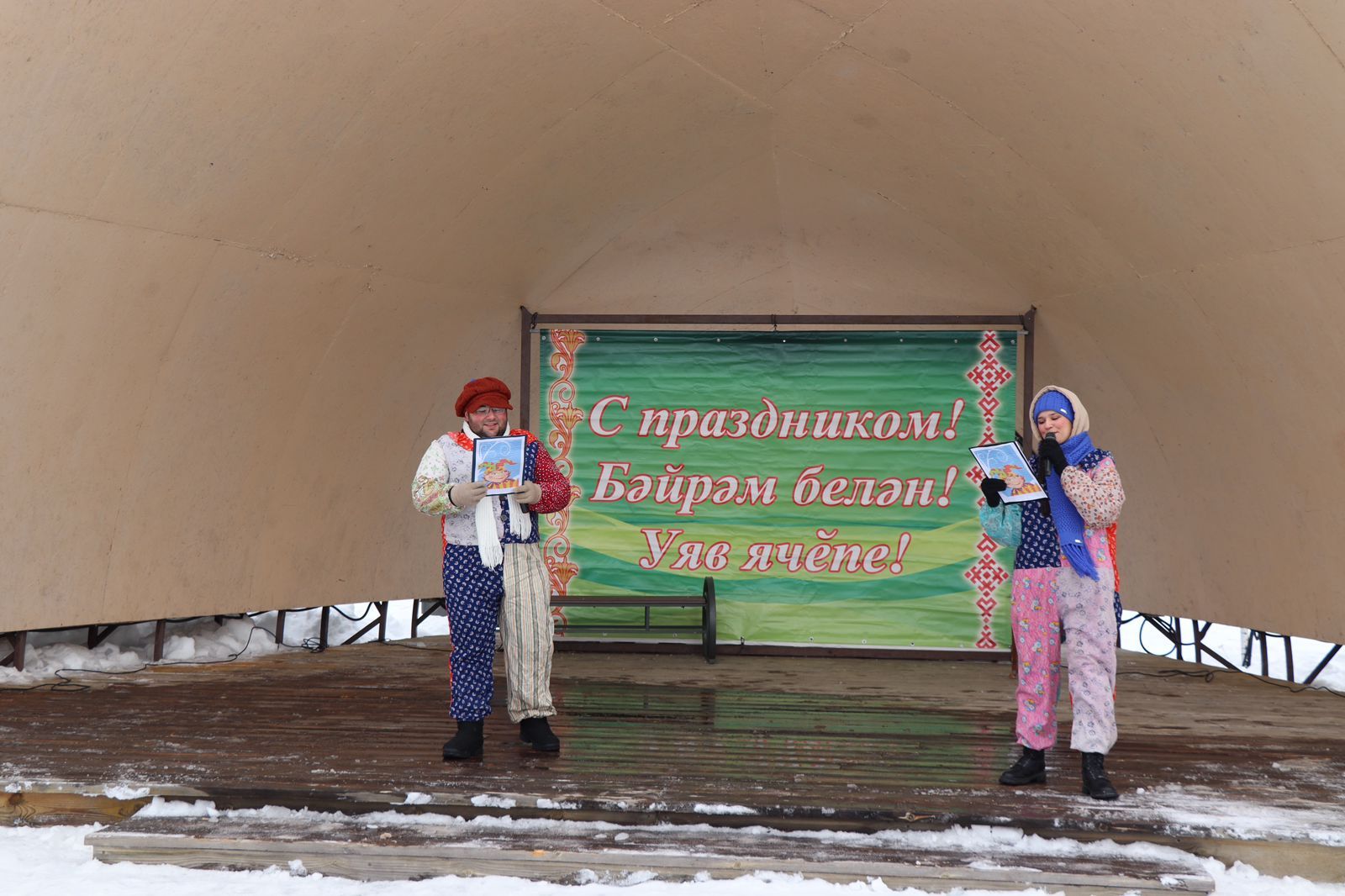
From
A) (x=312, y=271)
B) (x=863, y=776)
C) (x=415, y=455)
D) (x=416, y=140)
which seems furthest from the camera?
(x=415, y=455)

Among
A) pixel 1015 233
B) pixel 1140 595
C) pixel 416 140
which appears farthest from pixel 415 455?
pixel 1140 595

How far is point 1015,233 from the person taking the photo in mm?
6879

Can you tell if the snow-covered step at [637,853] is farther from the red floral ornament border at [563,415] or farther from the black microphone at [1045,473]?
the red floral ornament border at [563,415]

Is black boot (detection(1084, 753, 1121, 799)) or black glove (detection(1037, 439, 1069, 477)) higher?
black glove (detection(1037, 439, 1069, 477))

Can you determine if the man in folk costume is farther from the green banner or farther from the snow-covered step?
the green banner

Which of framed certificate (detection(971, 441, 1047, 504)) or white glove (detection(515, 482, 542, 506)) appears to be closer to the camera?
framed certificate (detection(971, 441, 1047, 504))

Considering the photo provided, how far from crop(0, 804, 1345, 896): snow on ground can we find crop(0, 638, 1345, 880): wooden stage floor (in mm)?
90

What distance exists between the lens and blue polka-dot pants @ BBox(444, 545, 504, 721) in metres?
4.45

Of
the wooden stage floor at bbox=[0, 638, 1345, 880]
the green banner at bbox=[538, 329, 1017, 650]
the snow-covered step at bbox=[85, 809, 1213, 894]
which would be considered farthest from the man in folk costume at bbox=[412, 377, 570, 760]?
the green banner at bbox=[538, 329, 1017, 650]

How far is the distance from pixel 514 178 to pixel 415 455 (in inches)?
90.8

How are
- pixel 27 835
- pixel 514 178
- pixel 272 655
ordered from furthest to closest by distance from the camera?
pixel 272 655
pixel 514 178
pixel 27 835

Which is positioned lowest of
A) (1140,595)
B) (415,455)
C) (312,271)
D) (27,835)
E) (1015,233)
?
(27,835)

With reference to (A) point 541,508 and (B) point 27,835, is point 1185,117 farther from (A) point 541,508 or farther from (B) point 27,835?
(B) point 27,835

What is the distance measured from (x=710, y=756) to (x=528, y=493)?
4.33 feet
